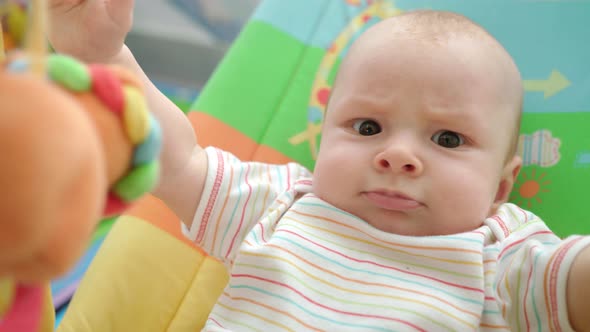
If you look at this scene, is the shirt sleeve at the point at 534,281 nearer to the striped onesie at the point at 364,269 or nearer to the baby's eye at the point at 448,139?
the striped onesie at the point at 364,269

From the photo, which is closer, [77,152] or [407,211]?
[77,152]

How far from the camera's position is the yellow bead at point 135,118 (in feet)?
1.10

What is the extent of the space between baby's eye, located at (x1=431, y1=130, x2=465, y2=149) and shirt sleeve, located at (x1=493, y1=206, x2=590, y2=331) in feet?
0.47

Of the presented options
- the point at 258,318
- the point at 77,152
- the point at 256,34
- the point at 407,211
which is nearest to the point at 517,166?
the point at 407,211

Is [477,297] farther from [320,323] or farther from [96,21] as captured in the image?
[96,21]

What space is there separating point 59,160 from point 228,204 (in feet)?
1.84

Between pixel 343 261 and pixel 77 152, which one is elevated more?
pixel 77 152

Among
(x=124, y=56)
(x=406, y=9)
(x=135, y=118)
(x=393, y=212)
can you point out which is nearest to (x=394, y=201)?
(x=393, y=212)

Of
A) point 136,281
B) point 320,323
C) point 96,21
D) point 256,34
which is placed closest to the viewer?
point 96,21

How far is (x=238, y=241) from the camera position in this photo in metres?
0.84

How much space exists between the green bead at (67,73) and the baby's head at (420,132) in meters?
0.47

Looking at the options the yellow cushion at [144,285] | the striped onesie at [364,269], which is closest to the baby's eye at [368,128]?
the striped onesie at [364,269]

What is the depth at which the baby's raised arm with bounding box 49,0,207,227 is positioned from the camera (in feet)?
2.05

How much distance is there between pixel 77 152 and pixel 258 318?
51cm
